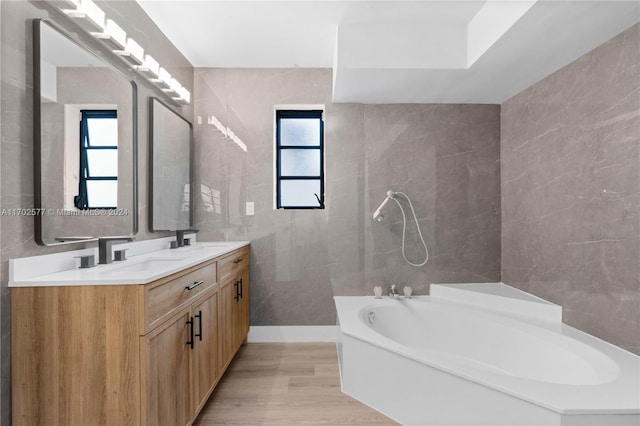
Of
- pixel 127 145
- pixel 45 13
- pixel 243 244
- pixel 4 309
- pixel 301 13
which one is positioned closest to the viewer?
pixel 4 309

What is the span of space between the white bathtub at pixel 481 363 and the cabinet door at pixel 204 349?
2.55 ft

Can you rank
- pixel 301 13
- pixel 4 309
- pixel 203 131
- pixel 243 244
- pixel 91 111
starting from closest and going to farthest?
pixel 4 309 < pixel 91 111 < pixel 301 13 < pixel 243 244 < pixel 203 131

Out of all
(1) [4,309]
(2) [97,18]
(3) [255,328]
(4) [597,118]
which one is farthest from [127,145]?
(4) [597,118]

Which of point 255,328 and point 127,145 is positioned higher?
point 127,145

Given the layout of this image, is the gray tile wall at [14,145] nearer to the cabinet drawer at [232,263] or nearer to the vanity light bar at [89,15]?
the vanity light bar at [89,15]

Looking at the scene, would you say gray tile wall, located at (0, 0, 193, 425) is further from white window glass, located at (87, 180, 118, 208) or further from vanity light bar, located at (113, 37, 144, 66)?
vanity light bar, located at (113, 37, 144, 66)

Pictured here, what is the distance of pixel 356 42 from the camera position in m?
2.39

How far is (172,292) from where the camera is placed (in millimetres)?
1545

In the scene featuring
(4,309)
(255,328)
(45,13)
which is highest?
(45,13)

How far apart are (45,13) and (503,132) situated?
10.4 ft

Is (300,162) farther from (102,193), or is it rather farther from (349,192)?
(102,193)

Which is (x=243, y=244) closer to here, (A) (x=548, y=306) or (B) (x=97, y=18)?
(B) (x=97, y=18)

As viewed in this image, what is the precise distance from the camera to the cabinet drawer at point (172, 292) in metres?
1.34

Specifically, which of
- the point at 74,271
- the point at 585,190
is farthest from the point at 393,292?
the point at 74,271
